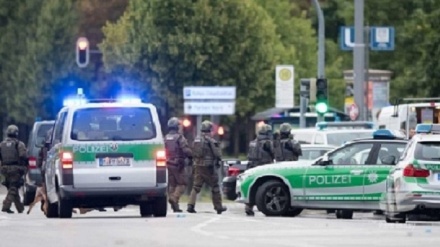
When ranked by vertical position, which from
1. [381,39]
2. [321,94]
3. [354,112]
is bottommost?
[354,112]

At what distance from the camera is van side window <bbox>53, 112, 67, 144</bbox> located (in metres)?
28.0

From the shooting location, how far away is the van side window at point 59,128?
28016mm

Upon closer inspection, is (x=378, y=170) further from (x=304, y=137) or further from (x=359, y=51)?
(x=359, y=51)

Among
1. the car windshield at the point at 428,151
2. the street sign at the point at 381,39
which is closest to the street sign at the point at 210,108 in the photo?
the street sign at the point at 381,39

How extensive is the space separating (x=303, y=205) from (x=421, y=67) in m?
30.2

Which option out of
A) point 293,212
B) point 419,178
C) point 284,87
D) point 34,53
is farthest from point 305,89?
point 34,53

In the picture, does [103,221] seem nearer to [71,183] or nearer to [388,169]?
[71,183]

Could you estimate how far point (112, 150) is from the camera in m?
27.5

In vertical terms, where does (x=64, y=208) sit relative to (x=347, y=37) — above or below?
below

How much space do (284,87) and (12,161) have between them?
19.8 m

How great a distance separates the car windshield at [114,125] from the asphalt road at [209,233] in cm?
139

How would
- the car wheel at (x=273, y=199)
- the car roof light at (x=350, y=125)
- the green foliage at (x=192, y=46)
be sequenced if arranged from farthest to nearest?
the green foliage at (x=192, y=46)
the car roof light at (x=350, y=125)
the car wheel at (x=273, y=199)

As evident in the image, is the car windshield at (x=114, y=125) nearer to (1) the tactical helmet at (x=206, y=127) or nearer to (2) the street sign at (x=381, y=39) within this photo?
(1) the tactical helmet at (x=206, y=127)

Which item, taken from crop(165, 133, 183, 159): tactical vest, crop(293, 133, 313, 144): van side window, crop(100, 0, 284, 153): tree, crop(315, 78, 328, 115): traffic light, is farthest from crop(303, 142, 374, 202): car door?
crop(100, 0, 284, 153): tree
